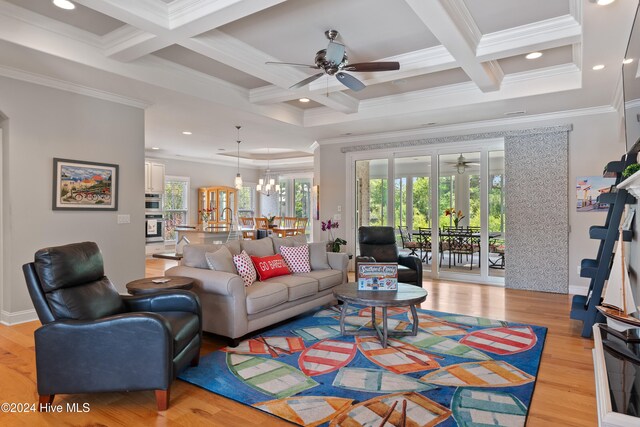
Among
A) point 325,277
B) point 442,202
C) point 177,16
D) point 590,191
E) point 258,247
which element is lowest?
point 325,277

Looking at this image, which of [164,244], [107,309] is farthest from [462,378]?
[164,244]

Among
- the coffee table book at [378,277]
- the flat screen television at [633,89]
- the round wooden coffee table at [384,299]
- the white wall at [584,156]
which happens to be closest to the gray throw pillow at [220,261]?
the round wooden coffee table at [384,299]

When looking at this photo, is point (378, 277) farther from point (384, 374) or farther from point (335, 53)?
point (335, 53)

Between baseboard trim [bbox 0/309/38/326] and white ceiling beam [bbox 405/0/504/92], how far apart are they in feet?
16.1

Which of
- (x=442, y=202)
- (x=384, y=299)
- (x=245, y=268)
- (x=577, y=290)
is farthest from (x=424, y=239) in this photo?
(x=245, y=268)

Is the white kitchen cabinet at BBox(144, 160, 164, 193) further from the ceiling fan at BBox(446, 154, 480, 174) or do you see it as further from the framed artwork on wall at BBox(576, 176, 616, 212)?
the framed artwork on wall at BBox(576, 176, 616, 212)

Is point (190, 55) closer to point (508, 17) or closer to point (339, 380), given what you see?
point (508, 17)

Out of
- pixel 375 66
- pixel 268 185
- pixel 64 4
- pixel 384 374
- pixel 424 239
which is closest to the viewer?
pixel 384 374

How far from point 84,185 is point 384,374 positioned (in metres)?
4.10

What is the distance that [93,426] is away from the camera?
220 cm

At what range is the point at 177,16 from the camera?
3.18m

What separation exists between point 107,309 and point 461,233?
5.74 meters

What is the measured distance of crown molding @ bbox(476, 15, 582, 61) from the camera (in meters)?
3.42

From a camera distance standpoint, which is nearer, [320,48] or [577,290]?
[320,48]
